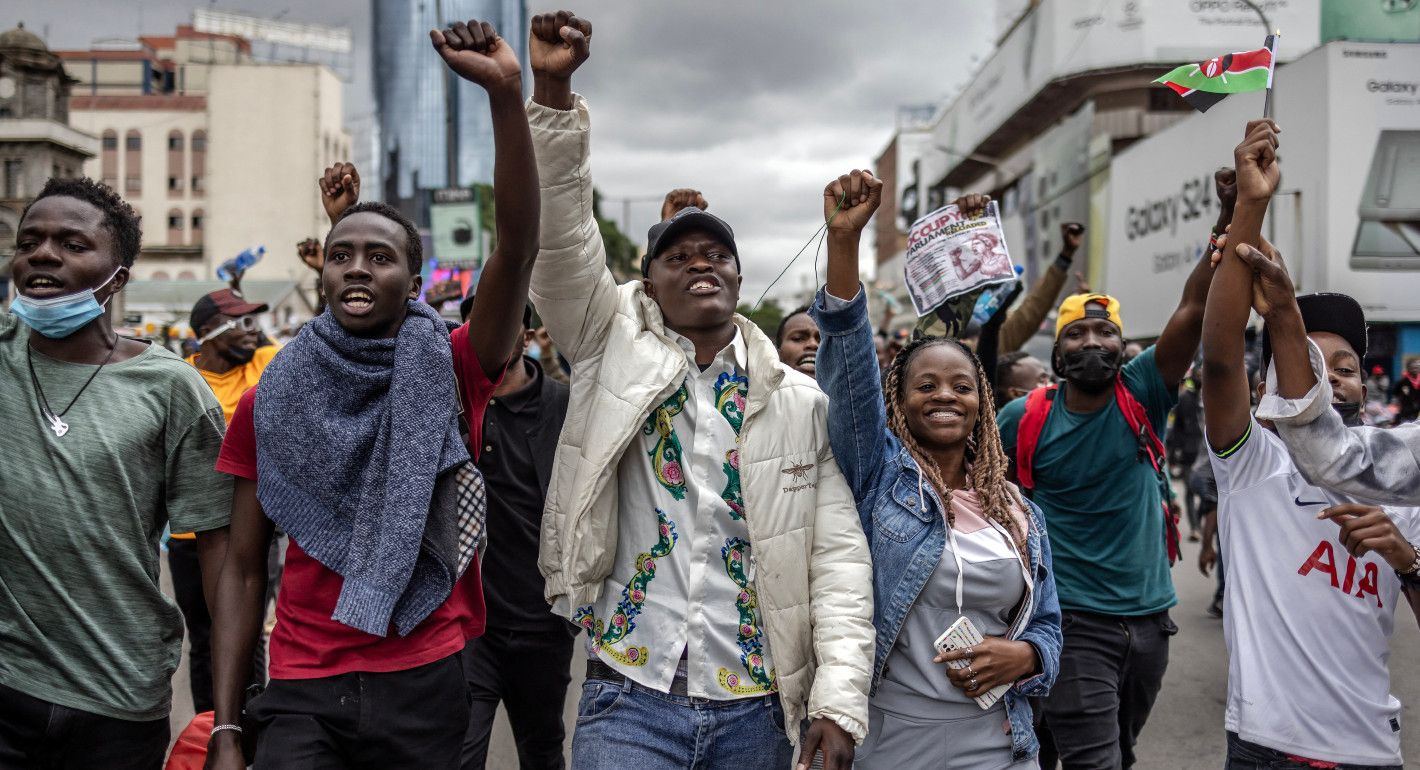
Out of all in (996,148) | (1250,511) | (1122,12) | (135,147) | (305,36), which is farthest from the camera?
(305,36)

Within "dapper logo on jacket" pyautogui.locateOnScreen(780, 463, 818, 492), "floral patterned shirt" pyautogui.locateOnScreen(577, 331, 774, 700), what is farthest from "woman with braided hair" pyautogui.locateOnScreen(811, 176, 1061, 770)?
"floral patterned shirt" pyautogui.locateOnScreen(577, 331, 774, 700)

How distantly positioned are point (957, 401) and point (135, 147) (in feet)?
286

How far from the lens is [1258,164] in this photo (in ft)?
9.52

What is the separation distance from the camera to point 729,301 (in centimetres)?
297

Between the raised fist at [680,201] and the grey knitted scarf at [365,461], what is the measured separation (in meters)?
1.39

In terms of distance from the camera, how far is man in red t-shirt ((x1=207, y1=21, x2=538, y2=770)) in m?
2.52

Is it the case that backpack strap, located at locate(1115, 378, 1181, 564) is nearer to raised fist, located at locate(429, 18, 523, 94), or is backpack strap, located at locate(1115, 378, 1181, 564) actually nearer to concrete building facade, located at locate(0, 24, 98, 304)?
raised fist, located at locate(429, 18, 523, 94)

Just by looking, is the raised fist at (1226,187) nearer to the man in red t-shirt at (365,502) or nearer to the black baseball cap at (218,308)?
the man in red t-shirt at (365,502)

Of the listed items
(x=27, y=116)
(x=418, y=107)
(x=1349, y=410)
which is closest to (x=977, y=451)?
(x=1349, y=410)

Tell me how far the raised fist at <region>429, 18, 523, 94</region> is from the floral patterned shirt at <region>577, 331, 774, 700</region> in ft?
2.71

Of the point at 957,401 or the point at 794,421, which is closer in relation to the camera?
the point at 794,421

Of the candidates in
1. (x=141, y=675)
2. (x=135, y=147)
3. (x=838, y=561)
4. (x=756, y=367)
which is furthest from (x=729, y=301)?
(x=135, y=147)

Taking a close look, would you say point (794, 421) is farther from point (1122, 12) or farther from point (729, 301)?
point (1122, 12)

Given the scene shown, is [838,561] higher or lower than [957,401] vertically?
lower
